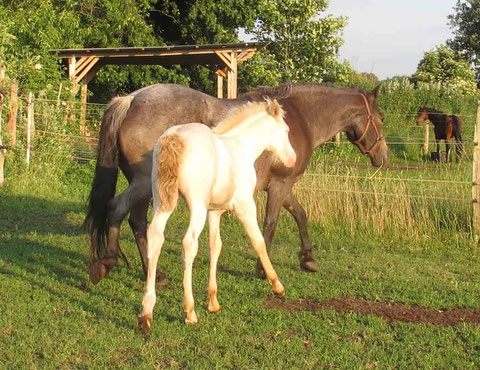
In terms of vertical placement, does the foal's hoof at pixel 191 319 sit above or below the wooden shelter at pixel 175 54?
below

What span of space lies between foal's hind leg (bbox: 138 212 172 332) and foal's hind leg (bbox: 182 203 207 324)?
21cm

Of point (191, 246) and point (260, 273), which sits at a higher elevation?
point (191, 246)

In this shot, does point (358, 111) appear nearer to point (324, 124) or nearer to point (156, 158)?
point (324, 124)

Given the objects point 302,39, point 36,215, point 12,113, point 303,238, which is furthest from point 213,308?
point 302,39

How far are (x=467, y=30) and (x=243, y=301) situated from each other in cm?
5118

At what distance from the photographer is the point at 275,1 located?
27.8 m

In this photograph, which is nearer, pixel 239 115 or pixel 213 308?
pixel 213 308

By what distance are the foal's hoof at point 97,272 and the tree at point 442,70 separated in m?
29.8

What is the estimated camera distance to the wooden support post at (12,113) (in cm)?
1260

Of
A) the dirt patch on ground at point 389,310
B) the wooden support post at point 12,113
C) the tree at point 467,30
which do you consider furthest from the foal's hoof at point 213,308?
the tree at point 467,30

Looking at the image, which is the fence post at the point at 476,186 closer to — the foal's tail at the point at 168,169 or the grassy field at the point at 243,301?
the grassy field at the point at 243,301

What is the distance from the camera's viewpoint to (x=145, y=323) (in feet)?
15.1

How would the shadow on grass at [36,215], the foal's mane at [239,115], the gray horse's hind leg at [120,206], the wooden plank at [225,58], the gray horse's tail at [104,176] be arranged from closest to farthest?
the foal's mane at [239,115]
the gray horse's hind leg at [120,206]
the gray horse's tail at [104,176]
the shadow on grass at [36,215]
the wooden plank at [225,58]

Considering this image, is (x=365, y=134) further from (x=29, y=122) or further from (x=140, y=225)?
(x=29, y=122)
